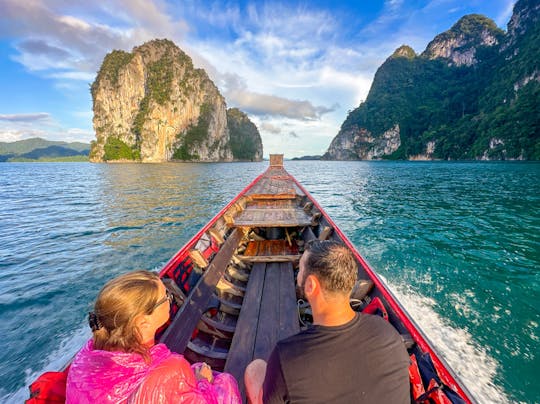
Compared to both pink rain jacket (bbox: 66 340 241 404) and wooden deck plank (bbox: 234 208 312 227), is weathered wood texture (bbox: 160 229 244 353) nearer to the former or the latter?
pink rain jacket (bbox: 66 340 241 404)

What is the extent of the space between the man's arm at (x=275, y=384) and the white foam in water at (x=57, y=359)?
12.2 feet

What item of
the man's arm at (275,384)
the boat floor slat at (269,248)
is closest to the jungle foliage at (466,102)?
the boat floor slat at (269,248)

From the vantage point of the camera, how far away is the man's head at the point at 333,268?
4.44ft

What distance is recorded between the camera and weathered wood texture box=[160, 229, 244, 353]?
2.59 metres

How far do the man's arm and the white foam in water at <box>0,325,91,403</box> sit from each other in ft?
12.2

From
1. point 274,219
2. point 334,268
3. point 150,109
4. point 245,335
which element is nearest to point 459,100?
point 150,109

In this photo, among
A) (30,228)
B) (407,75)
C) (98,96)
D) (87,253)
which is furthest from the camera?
(407,75)

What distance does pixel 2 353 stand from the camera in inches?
163

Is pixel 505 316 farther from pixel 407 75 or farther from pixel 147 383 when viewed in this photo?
pixel 407 75

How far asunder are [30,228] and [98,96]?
403ft

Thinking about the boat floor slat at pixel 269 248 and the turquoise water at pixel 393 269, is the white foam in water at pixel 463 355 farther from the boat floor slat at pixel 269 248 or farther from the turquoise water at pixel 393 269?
the boat floor slat at pixel 269 248

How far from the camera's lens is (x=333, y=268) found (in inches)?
53.1

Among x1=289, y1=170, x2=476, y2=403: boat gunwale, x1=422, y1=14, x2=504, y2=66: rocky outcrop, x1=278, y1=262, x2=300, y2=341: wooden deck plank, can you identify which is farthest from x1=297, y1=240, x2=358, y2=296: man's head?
x1=422, y1=14, x2=504, y2=66: rocky outcrop

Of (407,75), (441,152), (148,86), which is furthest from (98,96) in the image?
(407,75)
